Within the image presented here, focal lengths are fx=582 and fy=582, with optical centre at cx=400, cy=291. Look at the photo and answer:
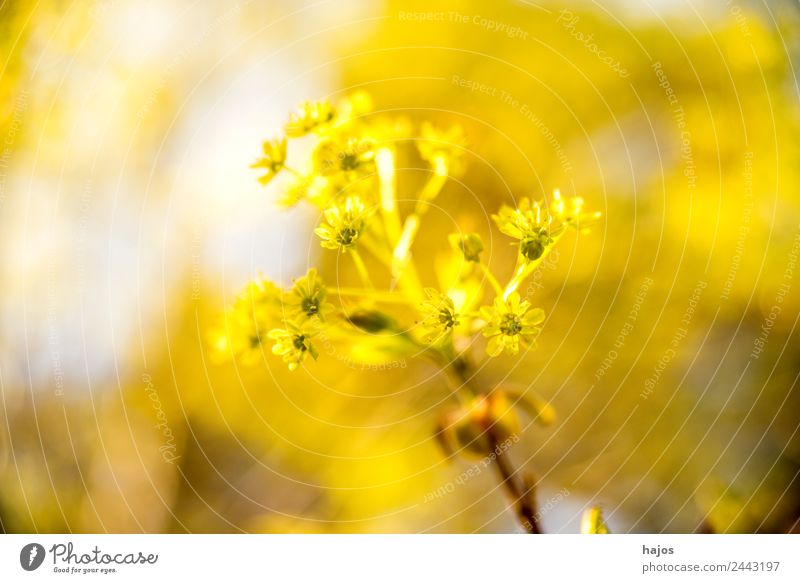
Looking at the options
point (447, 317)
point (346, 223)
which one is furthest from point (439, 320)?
point (346, 223)

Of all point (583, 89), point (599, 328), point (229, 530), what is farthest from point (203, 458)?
point (583, 89)

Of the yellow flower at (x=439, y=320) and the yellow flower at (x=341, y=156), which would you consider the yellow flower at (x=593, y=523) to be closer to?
the yellow flower at (x=439, y=320)

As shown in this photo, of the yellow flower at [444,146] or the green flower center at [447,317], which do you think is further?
the yellow flower at [444,146]

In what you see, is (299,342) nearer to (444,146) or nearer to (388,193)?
(388,193)

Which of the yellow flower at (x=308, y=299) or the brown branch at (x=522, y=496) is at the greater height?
the yellow flower at (x=308, y=299)

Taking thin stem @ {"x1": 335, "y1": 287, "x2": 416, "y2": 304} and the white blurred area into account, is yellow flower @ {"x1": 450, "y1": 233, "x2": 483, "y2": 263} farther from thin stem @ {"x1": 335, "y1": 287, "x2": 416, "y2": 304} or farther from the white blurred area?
the white blurred area
